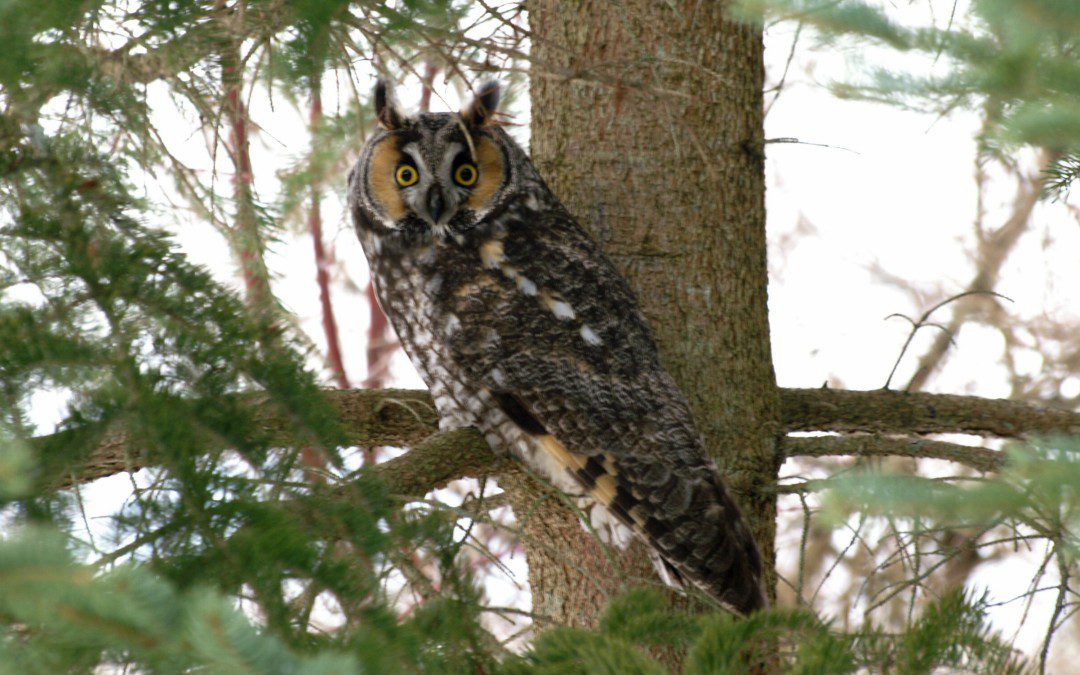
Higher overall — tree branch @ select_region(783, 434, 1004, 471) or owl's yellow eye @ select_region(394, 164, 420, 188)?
owl's yellow eye @ select_region(394, 164, 420, 188)

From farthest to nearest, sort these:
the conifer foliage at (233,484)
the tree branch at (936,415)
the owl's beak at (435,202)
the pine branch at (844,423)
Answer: the owl's beak at (435,202), the tree branch at (936,415), the pine branch at (844,423), the conifer foliage at (233,484)

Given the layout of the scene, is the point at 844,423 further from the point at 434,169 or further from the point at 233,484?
the point at 233,484

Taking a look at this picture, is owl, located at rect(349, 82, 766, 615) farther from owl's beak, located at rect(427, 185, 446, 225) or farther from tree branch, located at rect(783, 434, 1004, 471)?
tree branch, located at rect(783, 434, 1004, 471)

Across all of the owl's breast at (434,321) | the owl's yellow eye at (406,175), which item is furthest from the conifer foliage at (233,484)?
the owl's yellow eye at (406,175)

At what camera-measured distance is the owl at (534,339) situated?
234 cm

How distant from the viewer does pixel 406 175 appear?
2717mm

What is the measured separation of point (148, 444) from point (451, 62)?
953 millimetres

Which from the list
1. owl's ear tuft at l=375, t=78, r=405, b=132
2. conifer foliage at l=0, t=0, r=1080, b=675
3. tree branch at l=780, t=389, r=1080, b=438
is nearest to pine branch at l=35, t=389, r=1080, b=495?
tree branch at l=780, t=389, r=1080, b=438

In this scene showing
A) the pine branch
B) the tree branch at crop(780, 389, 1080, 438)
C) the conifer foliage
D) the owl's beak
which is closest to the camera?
the conifer foliage

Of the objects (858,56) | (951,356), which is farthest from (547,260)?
(951,356)

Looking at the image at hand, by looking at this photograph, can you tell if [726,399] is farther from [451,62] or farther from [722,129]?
[451,62]

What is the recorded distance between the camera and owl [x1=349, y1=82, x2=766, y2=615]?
2340mm

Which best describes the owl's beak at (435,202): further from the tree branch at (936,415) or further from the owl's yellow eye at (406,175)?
the tree branch at (936,415)

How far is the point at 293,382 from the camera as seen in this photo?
1.13 meters
